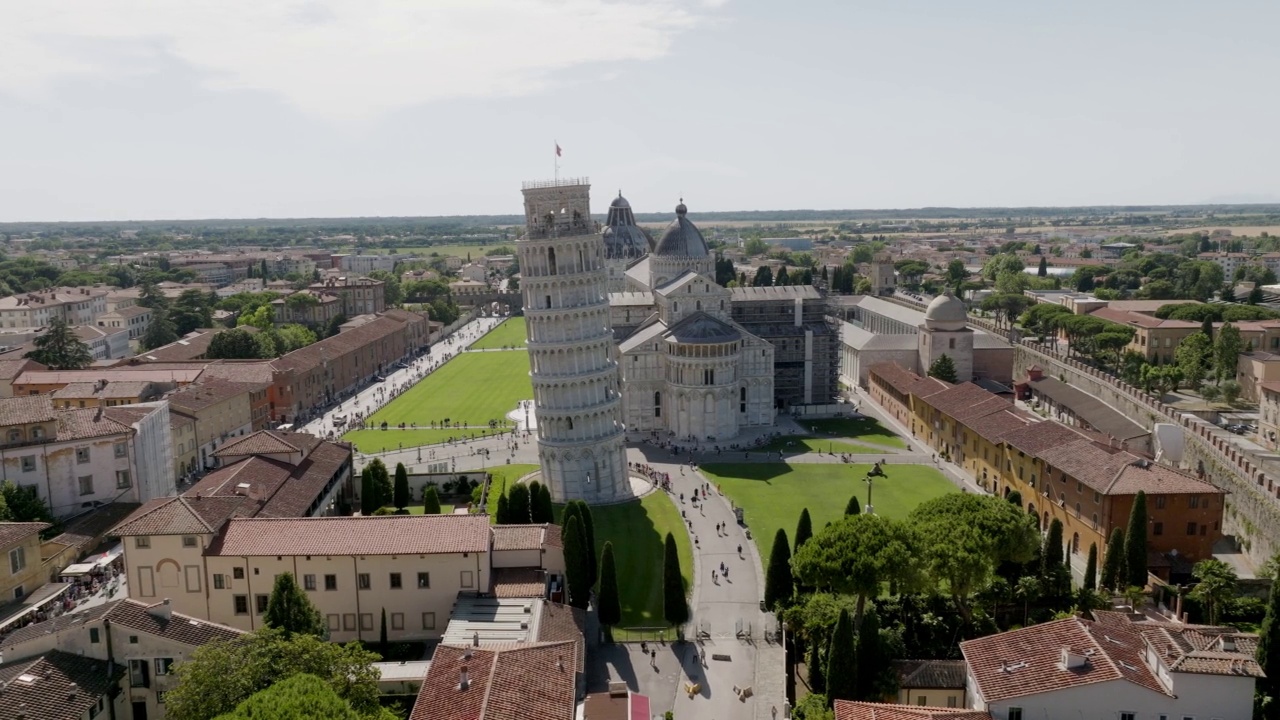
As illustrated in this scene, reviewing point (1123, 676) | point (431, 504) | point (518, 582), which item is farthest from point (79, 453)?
point (1123, 676)

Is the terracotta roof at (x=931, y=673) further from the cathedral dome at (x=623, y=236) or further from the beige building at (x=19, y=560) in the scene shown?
the cathedral dome at (x=623, y=236)

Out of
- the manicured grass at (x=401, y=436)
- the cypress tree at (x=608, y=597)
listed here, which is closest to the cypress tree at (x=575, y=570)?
the cypress tree at (x=608, y=597)

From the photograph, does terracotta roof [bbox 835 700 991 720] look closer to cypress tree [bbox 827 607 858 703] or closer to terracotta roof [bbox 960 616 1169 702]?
terracotta roof [bbox 960 616 1169 702]

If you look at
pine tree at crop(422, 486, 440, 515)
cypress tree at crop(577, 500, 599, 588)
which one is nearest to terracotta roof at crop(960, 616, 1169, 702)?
cypress tree at crop(577, 500, 599, 588)

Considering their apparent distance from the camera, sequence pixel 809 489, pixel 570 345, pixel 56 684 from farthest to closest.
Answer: pixel 809 489 → pixel 570 345 → pixel 56 684

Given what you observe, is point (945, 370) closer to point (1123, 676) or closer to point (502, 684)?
point (1123, 676)

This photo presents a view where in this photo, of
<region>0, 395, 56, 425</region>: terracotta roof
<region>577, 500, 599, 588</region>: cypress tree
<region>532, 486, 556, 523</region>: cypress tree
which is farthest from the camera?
<region>0, 395, 56, 425</region>: terracotta roof

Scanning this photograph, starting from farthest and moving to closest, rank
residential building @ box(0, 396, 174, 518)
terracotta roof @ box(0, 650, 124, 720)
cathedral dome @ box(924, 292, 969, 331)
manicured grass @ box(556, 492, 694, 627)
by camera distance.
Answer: cathedral dome @ box(924, 292, 969, 331) < residential building @ box(0, 396, 174, 518) < manicured grass @ box(556, 492, 694, 627) < terracotta roof @ box(0, 650, 124, 720)
